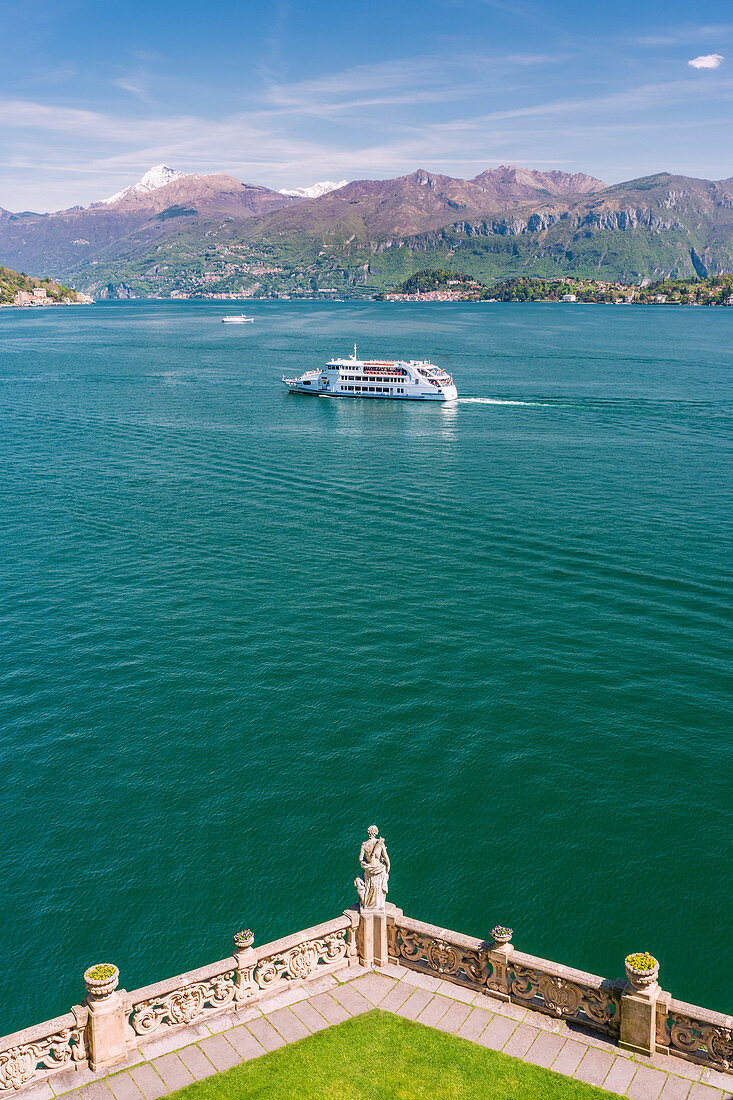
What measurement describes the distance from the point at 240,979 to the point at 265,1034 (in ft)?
5.14

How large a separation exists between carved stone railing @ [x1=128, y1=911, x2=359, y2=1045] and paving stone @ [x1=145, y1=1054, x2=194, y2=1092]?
37.1 inches

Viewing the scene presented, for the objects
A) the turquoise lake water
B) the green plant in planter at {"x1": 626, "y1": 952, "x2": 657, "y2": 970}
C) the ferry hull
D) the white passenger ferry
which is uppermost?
the white passenger ferry

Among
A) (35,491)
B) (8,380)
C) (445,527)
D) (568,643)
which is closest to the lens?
(568,643)

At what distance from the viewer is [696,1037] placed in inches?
811

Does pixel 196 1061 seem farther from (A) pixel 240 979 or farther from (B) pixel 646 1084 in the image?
(B) pixel 646 1084

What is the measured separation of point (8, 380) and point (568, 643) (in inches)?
6657

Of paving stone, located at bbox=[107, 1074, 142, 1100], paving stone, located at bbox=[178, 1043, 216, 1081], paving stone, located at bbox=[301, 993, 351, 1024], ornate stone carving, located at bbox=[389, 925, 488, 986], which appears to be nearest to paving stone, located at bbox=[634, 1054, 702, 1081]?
ornate stone carving, located at bbox=[389, 925, 488, 986]

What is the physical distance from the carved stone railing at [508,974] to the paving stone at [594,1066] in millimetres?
654

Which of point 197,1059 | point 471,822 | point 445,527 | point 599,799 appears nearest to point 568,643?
point 599,799

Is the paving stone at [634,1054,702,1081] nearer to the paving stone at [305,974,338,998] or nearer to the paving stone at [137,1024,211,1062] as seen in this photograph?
the paving stone at [305,974,338,998]

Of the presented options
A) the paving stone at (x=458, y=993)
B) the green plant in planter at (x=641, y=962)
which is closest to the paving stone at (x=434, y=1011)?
the paving stone at (x=458, y=993)

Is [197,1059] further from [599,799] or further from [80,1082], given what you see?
[599,799]

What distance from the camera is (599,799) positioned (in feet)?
135

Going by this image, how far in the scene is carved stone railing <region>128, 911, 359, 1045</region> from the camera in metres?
21.5
